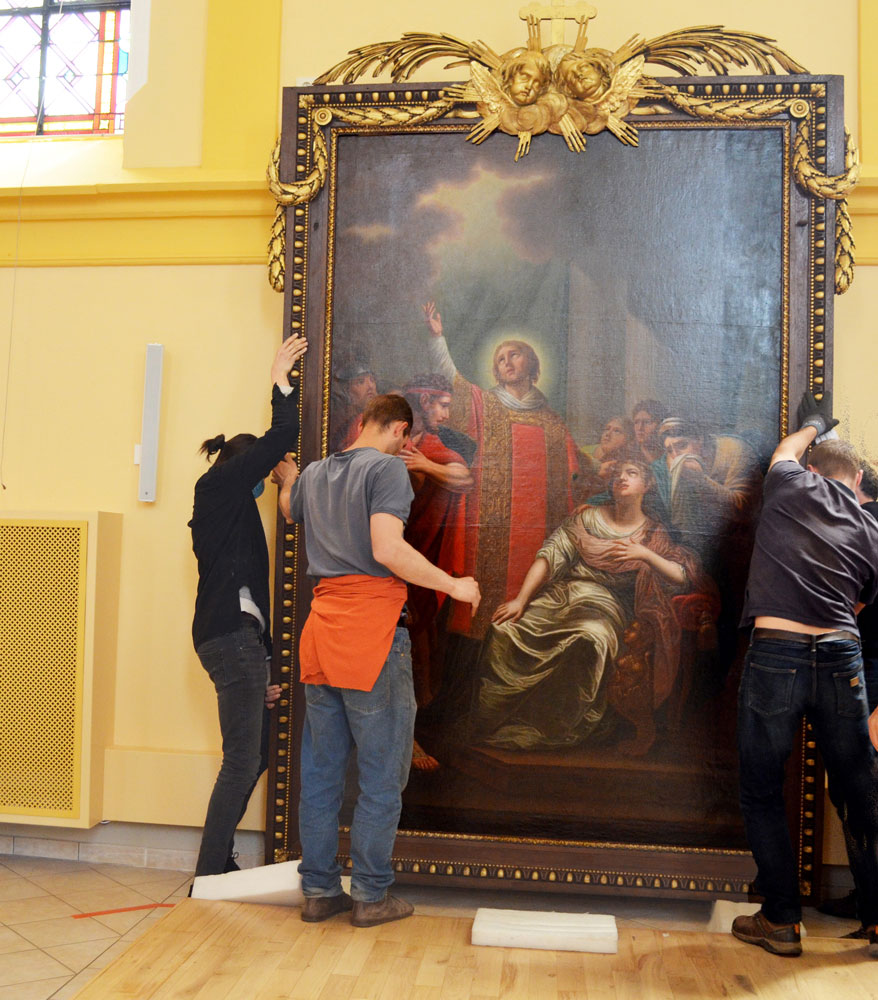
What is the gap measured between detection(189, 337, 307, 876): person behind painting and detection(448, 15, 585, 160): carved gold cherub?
147 centimetres

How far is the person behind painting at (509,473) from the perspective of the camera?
3.72 m

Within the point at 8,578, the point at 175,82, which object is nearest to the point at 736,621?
the point at 8,578

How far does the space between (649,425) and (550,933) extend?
73.0 inches

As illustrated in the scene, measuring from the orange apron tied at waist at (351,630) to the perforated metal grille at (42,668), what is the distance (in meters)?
1.40

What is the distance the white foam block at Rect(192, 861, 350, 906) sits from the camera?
10.4 ft

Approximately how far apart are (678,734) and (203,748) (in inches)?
78.5

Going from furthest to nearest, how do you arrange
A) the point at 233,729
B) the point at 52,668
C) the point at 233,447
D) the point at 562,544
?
1. the point at 52,668
2. the point at 562,544
3. the point at 233,447
4. the point at 233,729

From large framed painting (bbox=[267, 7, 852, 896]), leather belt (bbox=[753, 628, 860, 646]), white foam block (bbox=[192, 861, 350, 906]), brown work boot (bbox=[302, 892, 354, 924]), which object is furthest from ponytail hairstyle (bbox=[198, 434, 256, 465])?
leather belt (bbox=[753, 628, 860, 646])

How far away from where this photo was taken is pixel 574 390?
12.2 feet

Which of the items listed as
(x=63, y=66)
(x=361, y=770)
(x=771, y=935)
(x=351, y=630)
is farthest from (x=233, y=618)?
(x=63, y=66)

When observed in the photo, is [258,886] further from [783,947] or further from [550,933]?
[783,947]

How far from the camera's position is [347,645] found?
3002mm

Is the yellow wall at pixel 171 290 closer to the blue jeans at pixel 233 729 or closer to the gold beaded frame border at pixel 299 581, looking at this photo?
the gold beaded frame border at pixel 299 581

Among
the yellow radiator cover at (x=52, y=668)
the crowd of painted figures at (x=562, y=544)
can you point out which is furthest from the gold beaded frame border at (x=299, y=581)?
the yellow radiator cover at (x=52, y=668)
